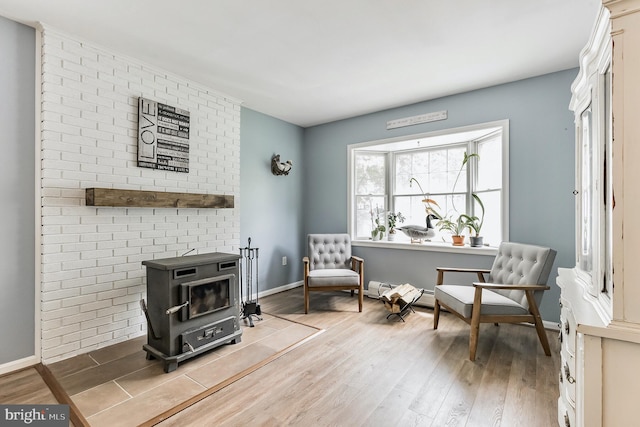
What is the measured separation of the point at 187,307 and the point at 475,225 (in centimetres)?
320

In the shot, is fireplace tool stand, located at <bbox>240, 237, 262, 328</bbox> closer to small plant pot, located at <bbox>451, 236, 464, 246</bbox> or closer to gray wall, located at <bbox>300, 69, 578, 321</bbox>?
gray wall, located at <bbox>300, 69, 578, 321</bbox>

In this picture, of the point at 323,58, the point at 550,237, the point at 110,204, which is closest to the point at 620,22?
the point at 323,58

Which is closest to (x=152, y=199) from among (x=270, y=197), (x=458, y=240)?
(x=270, y=197)

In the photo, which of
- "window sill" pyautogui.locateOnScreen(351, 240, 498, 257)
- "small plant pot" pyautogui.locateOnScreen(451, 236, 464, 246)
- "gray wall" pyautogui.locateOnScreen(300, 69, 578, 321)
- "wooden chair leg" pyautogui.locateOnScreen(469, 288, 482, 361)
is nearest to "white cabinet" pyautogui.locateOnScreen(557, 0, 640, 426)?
"wooden chair leg" pyautogui.locateOnScreen(469, 288, 482, 361)

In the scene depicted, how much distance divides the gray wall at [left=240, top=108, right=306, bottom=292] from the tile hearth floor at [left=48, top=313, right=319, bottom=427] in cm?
152

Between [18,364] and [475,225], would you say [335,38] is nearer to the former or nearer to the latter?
[475,225]

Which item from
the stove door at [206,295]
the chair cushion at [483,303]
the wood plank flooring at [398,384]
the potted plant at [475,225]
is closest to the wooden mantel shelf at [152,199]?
the stove door at [206,295]

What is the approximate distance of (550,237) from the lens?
2998mm

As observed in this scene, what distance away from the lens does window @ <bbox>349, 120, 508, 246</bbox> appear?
3.51m

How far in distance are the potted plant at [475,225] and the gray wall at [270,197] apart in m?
2.44

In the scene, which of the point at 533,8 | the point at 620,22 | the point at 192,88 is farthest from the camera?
the point at 192,88

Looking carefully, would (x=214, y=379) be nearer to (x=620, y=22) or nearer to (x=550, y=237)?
(x=620, y=22)

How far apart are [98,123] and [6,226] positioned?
3.35 feet
